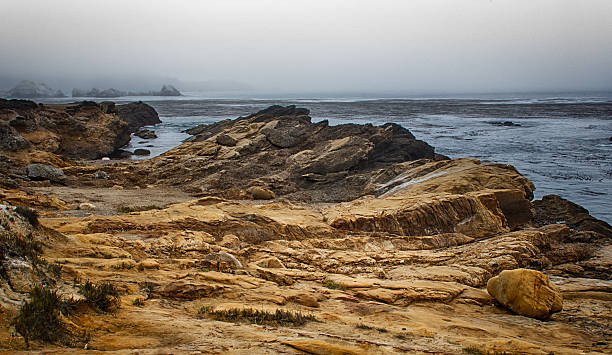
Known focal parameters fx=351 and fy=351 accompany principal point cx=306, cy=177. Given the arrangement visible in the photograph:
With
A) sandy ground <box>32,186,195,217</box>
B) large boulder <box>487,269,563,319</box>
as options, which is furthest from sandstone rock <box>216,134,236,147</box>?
large boulder <box>487,269,563,319</box>

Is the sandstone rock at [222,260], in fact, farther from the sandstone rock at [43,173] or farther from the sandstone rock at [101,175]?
the sandstone rock at [101,175]

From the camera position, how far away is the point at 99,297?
5195 mm

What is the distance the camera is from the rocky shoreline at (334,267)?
4.94m

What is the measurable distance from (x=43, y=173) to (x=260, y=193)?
12693mm

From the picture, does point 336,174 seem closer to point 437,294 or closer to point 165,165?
point 165,165

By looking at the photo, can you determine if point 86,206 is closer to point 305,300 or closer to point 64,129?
point 305,300

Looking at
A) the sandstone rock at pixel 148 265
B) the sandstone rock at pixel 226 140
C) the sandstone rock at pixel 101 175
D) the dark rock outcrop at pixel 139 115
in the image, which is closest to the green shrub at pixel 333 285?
the sandstone rock at pixel 148 265

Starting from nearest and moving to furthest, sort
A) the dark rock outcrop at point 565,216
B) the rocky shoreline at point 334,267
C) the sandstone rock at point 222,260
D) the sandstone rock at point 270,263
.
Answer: the rocky shoreline at point 334,267 → the sandstone rock at point 222,260 → the sandstone rock at point 270,263 → the dark rock outcrop at point 565,216

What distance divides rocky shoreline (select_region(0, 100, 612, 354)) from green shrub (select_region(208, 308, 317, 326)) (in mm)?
33

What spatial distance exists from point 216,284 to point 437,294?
4.85 meters

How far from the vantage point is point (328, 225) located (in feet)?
41.2

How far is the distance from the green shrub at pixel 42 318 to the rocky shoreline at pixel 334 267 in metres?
0.13

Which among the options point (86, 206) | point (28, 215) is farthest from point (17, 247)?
point (86, 206)

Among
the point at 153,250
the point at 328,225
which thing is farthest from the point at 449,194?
the point at 153,250
